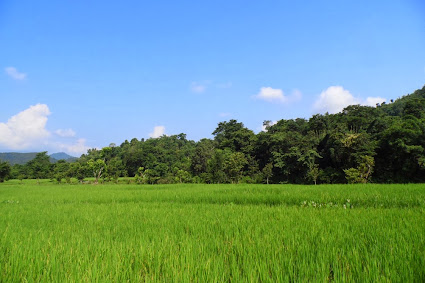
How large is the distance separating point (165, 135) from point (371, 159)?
228 ft

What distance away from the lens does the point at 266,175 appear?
31.1 m

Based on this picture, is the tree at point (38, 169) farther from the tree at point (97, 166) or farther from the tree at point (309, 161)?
the tree at point (309, 161)

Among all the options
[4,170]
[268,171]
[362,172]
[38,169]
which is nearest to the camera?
[362,172]

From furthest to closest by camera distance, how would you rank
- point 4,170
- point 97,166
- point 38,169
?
point 38,169
point 4,170
point 97,166

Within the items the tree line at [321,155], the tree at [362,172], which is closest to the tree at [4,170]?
the tree line at [321,155]

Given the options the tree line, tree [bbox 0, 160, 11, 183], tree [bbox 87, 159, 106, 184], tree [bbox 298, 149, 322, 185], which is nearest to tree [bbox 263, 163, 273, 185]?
the tree line

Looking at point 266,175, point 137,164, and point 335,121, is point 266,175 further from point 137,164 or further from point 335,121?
point 137,164

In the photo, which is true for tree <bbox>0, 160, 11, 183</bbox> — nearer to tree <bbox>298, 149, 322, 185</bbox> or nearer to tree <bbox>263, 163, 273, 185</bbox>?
tree <bbox>263, 163, 273, 185</bbox>

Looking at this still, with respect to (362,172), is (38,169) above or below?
below

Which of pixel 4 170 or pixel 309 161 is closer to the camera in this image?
pixel 309 161

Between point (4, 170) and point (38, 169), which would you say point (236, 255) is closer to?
point (4, 170)

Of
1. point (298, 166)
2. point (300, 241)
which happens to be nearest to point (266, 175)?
point (298, 166)

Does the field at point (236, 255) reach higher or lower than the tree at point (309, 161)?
lower


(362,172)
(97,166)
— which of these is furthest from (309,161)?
(97,166)
